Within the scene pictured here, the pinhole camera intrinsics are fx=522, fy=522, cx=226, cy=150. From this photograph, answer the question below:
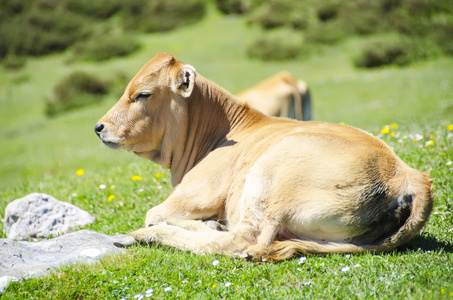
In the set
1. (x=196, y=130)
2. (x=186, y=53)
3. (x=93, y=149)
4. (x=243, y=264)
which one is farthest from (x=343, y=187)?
(x=186, y=53)

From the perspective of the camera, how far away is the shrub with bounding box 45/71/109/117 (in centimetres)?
2772

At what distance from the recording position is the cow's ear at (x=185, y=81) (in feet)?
19.3

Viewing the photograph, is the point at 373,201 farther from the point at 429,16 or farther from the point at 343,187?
the point at 429,16

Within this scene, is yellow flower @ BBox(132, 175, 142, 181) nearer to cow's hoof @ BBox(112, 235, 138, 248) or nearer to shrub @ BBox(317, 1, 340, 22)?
cow's hoof @ BBox(112, 235, 138, 248)

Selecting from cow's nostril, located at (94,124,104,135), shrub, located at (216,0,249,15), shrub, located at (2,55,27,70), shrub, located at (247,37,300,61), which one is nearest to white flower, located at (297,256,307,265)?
cow's nostril, located at (94,124,104,135)

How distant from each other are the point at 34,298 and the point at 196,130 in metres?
2.72

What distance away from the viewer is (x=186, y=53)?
31.2m

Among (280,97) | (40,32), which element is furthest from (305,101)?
(40,32)

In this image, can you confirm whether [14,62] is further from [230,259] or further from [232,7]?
[230,259]

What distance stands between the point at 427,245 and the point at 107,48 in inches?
1307

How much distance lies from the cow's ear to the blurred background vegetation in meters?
9.67

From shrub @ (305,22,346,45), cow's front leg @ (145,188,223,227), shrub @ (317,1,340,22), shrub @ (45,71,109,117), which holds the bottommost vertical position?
shrub @ (45,71,109,117)

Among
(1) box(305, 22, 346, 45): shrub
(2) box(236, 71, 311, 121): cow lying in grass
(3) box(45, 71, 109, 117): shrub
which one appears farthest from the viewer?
Result: (1) box(305, 22, 346, 45): shrub

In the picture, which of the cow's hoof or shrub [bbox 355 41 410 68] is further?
shrub [bbox 355 41 410 68]
